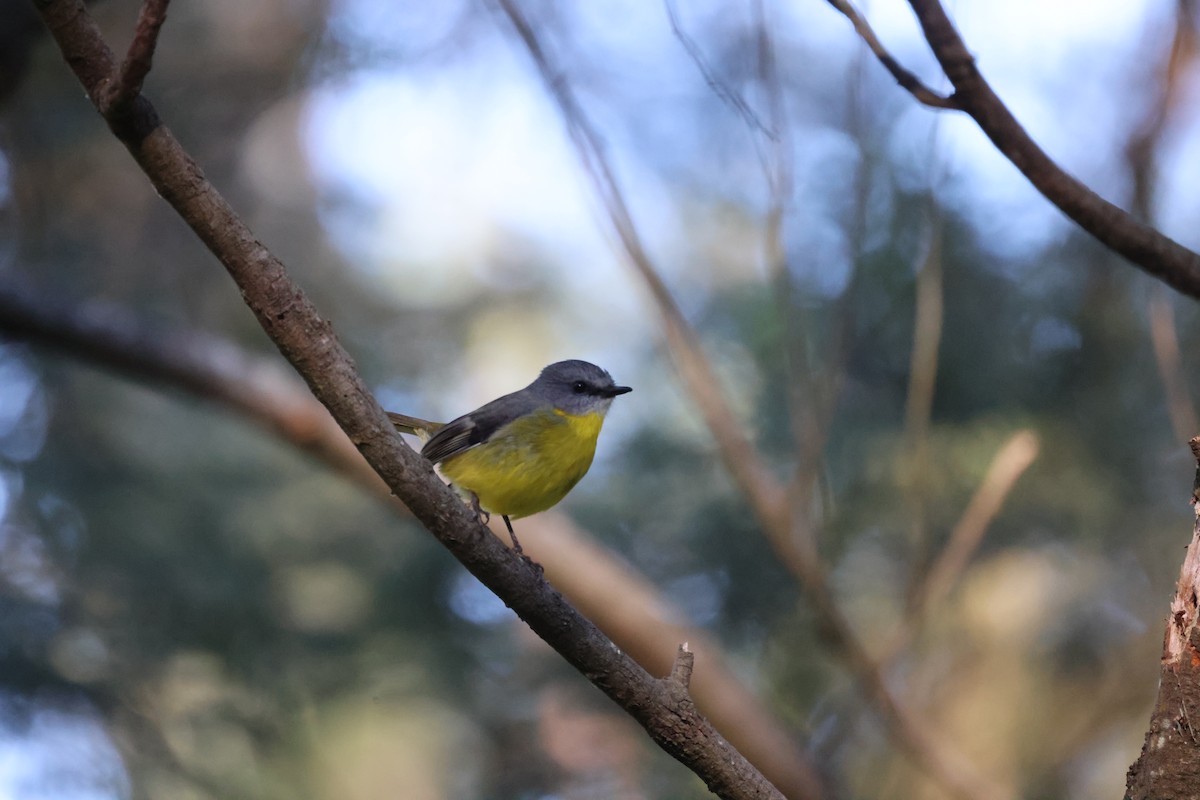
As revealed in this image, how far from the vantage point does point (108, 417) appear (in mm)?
6098

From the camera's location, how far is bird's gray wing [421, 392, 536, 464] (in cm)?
415

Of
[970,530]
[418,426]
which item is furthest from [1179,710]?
[418,426]

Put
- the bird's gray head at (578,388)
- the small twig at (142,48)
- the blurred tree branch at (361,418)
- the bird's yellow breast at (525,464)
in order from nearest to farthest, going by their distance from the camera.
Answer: the small twig at (142,48) < the blurred tree branch at (361,418) < the bird's yellow breast at (525,464) < the bird's gray head at (578,388)

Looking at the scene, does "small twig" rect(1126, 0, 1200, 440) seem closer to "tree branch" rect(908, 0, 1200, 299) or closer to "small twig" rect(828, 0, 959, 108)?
"tree branch" rect(908, 0, 1200, 299)

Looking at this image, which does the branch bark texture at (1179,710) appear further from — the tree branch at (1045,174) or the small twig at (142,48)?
the small twig at (142,48)

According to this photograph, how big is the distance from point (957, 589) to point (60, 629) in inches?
172

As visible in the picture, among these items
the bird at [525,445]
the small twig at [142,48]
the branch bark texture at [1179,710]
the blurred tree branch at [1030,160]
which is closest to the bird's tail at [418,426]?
the bird at [525,445]

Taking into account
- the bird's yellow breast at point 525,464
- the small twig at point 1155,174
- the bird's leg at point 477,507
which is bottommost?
the bird's leg at point 477,507

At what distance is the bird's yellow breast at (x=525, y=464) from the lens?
3904mm

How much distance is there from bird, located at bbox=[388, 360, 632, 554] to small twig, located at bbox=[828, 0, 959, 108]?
187 cm

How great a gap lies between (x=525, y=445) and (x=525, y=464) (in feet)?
0.31

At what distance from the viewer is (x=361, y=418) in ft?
7.02

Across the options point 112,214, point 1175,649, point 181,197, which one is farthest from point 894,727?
point 112,214

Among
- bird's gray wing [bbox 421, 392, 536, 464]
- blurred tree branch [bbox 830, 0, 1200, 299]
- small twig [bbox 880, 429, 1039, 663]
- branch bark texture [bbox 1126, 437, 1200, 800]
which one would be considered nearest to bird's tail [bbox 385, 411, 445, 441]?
bird's gray wing [bbox 421, 392, 536, 464]
